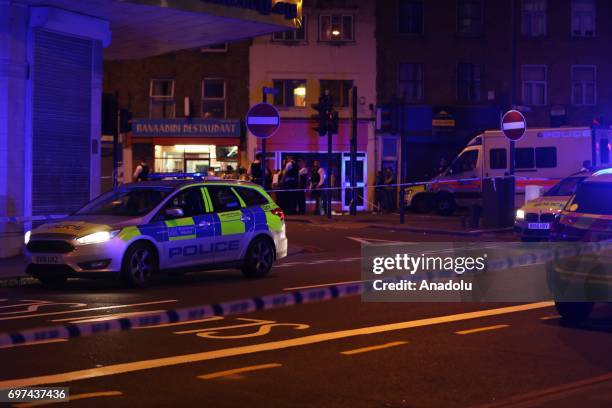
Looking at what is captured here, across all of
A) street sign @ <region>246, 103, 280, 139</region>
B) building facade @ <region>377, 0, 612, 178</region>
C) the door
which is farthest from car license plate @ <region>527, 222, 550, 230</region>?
building facade @ <region>377, 0, 612, 178</region>

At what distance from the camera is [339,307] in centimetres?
1236

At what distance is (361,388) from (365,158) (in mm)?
34665

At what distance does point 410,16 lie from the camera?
42812 mm

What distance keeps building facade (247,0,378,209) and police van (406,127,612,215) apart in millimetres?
6661

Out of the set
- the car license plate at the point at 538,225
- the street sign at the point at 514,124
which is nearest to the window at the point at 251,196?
the car license plate at the point at 538,225

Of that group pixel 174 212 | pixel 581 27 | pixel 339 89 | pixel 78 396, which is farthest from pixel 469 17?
pixel 78 396

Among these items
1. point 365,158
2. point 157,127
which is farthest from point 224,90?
point 365,158

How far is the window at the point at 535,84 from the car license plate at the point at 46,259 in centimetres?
3190

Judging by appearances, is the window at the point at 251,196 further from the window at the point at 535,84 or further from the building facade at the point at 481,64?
the window at the point at 535,84

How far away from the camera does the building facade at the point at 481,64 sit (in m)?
42.4

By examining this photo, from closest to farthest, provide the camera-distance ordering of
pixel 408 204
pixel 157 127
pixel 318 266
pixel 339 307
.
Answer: pixel 339 307 → pixel 318 266 → pixel 408 204 → pixel 157 127

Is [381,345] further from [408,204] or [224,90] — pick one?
[224,90]

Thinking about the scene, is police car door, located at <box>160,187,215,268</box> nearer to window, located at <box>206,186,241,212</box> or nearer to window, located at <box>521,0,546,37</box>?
→ window, located at <box>206,186,241,212</box>

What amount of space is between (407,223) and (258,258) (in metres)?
13.9
